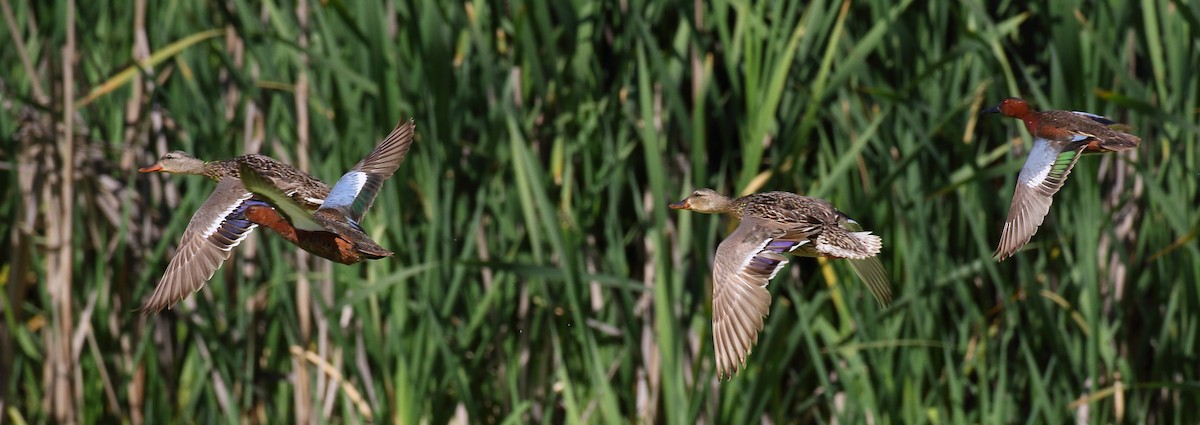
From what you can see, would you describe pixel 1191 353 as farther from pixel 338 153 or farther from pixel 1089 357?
pixel 338 153

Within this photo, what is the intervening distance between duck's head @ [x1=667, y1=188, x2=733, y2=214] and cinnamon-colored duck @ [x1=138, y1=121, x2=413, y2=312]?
1.93 ft

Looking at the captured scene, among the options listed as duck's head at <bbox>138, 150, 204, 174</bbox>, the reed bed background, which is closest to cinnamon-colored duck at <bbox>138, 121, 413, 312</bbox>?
duck's head at <bbox>138, 150, 204, 174</bbox>

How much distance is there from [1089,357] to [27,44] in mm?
3089

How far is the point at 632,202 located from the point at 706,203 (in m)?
1.00

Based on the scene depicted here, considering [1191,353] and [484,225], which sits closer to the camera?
[1191,353]

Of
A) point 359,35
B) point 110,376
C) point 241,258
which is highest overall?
point 359,35

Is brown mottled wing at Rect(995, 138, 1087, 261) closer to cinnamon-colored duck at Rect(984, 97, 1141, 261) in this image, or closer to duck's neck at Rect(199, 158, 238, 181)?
cinnamon-colored duck at Rect(984, 97, 1141, 261)

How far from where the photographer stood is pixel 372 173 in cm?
291

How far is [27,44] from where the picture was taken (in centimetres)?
444

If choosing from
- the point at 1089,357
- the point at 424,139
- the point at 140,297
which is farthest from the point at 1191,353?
the point at 140,297

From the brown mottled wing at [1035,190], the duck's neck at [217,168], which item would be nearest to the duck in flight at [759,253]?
the brown mottled wing at [1035,190]

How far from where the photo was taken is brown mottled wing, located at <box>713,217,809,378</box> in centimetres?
Answer: 239

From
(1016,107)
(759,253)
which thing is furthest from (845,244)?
(1016,107)

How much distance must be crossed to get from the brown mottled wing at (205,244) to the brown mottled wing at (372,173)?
248 mm
